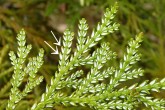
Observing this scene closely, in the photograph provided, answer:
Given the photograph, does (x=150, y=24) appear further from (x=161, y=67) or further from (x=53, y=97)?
(x=53, y=97)

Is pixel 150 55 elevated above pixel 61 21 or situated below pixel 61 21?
below

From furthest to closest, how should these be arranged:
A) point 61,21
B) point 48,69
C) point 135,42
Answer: point 61,21, point 48,69, point 135,42

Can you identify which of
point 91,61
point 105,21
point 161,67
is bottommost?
point 161,67

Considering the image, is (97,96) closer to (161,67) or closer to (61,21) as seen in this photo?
(161,67)

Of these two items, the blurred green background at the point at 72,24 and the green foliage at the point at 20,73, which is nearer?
the green foliage at the point at 20,73

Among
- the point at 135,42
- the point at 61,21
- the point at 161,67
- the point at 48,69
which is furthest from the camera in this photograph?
the point at 61,21

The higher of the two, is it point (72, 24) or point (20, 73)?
point (72, 24)

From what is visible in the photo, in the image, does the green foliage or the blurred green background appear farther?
the blurred green background

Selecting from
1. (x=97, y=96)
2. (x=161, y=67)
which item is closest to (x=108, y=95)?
(x=97, y=96)

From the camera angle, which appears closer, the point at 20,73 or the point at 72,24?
the point at 20,73

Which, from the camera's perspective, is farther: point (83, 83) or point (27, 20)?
point (27, 20)
